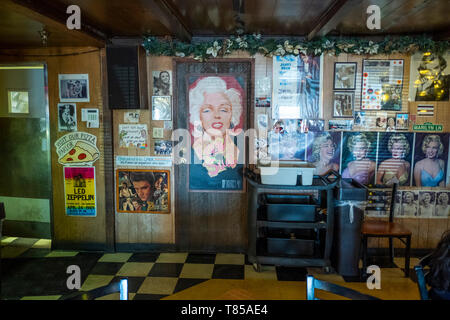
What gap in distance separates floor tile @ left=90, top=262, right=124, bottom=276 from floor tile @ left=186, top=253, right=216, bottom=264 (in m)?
0.83

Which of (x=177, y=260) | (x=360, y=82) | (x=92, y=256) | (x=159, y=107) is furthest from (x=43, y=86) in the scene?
(x=360, y=82)

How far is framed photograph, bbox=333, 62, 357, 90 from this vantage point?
12.7 feet

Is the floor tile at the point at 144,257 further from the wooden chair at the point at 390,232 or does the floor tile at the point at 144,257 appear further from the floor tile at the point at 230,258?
the wooden chair at the point at 390,232

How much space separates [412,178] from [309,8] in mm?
2488

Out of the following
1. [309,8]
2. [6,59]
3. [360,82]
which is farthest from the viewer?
[6,59]

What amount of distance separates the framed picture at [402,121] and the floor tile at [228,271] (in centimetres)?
259

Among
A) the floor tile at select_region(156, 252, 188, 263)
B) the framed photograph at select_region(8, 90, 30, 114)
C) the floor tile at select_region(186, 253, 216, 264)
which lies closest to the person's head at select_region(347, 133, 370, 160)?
the floor tile at select_region(186, 253, 216, 264)

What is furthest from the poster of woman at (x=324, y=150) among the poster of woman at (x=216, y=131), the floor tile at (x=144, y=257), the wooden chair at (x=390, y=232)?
the floor tile at (x=144, y=257)

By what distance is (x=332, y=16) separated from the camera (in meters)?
2.97

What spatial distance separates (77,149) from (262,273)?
2.81m

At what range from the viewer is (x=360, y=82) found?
3.90 m

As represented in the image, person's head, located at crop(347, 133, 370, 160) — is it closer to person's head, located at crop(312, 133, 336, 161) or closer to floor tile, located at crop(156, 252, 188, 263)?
person's head, located at crop(312, 133, 336, 161)

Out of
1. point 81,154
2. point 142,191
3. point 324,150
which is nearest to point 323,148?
point 324,150

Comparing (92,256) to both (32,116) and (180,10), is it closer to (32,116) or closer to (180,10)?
(32,116)
